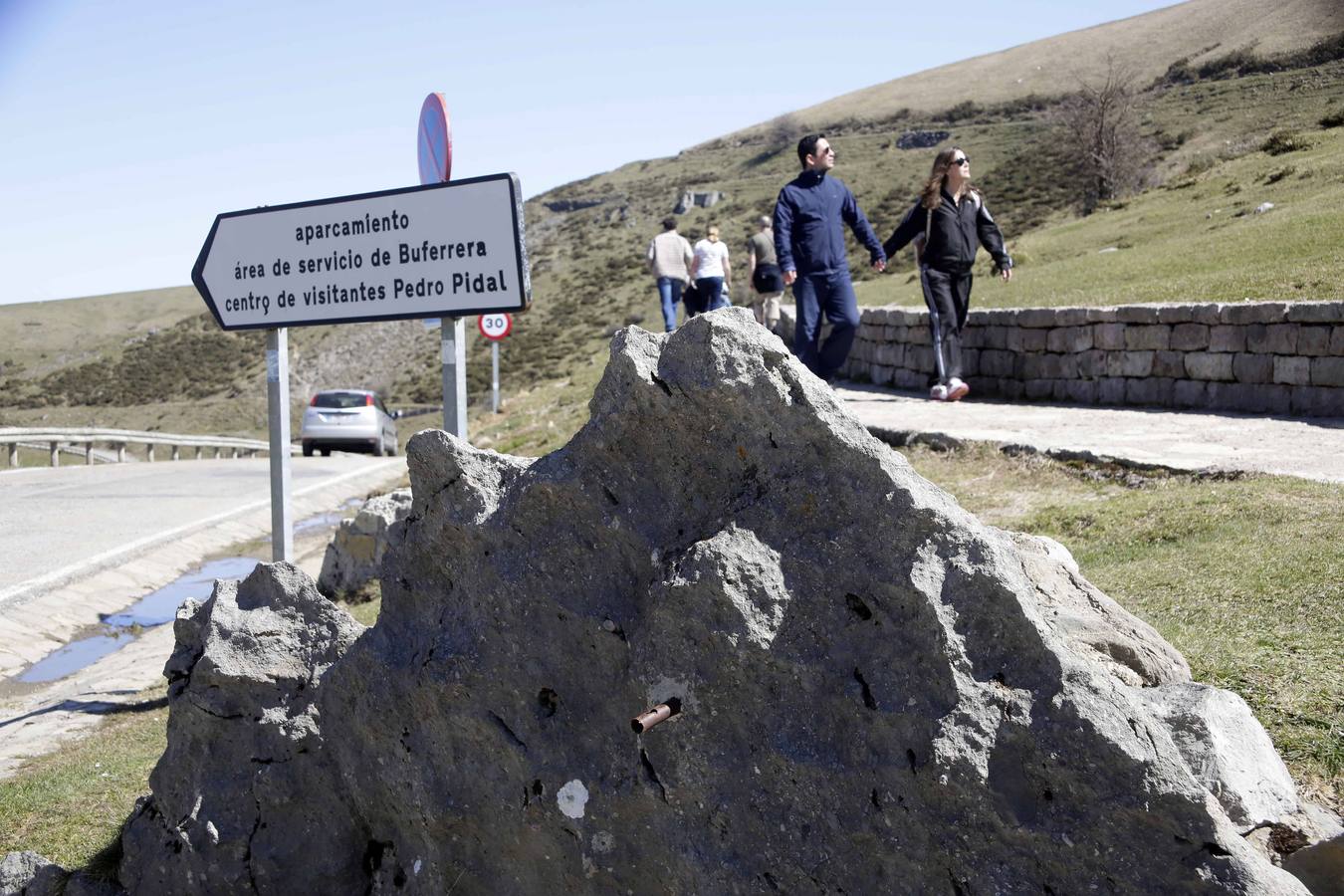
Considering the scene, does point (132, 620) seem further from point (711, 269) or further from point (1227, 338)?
point (1227, 338)

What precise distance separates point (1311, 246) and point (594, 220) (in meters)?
75.6

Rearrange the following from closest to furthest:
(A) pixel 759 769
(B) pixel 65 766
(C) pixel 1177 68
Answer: (A) pixel 759 769 → (B) pixel 65 766 → (C) pixel 1177 68

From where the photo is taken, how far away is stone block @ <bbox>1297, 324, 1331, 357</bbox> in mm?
8906

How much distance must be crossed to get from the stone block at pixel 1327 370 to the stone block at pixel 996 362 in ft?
10.3

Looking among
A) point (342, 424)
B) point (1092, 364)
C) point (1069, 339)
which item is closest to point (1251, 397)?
point (1092, 364)

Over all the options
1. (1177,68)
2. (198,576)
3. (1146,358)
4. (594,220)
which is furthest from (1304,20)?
(198,576)

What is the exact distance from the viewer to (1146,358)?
10.4 m

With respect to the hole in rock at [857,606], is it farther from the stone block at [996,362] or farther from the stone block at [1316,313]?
the stone block at [996,362]

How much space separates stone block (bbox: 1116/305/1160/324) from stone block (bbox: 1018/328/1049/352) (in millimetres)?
871

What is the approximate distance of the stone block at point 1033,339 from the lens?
37.2 ft

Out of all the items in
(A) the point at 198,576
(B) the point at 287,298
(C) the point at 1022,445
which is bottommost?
(A) the point at 198,576

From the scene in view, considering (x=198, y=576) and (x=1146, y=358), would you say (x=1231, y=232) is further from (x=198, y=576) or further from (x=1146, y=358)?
(x=198, y=576)

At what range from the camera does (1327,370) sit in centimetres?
895

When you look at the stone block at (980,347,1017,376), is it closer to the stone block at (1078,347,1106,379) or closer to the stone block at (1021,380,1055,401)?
the stone block at (1021,380,1055,401)
